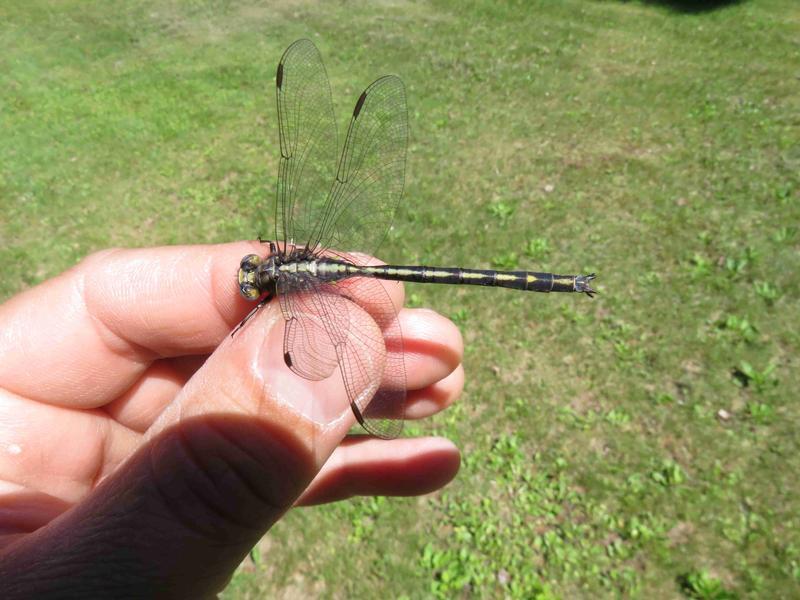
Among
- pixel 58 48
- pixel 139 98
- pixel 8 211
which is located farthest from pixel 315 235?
pixel 58 48

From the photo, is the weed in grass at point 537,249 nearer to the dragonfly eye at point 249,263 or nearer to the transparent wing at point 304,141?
the transparent wing at point 304,141

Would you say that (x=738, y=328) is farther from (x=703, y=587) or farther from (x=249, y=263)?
(x=249, y=263)

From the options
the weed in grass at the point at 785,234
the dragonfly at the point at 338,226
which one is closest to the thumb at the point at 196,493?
the dragonfly at the point at 338,226

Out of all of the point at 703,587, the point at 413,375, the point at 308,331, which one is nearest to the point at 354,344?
the point at 308,331

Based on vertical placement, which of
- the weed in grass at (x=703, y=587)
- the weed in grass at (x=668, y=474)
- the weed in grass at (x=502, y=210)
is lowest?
the weed in grass at (x=703, y=587)

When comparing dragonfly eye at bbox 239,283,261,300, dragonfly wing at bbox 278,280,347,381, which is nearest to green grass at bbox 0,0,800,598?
dragonfly wing at bbox 278,280,347,381

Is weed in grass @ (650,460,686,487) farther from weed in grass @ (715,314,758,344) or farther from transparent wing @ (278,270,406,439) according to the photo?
transparent wing @ (278,270,406,439)
